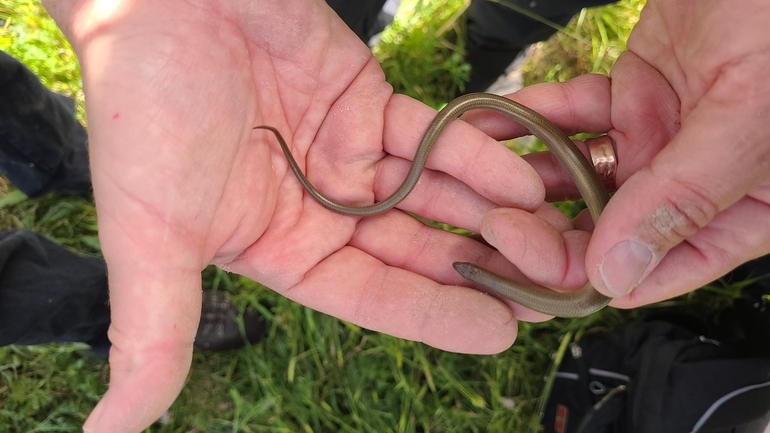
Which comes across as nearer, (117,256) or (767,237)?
(117,256)

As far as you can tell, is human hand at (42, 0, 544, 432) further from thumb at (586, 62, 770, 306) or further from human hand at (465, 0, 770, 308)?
thumb at (586, 62, 770, 306)

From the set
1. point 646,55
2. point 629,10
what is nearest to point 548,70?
point 629,10

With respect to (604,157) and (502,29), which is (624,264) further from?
(502,29)

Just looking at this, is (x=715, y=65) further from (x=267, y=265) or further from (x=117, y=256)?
(x=117, y=256)

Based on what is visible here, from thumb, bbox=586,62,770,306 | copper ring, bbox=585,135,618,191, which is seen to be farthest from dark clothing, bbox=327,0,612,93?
thumb, bbox=586,62,770,306

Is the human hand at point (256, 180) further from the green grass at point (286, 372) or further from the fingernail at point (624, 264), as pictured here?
the green grass at point (286, 372)

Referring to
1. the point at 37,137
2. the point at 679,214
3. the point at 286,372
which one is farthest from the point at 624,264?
the point at 37,137
